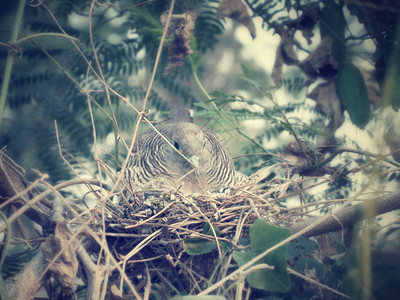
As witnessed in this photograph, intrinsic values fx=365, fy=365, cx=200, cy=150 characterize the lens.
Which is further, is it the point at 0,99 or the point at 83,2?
the point at 83,2

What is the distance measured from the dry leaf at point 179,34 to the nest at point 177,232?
0.94 meters

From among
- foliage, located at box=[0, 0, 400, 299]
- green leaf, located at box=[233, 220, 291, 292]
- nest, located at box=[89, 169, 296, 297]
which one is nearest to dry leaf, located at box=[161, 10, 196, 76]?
foliage, located at box=[0, 0, 400, 299]

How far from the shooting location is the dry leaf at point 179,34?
236 centimetres

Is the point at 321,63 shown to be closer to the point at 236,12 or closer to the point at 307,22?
the point at 307,22

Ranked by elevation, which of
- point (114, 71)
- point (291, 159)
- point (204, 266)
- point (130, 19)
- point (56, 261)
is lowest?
point (204, 266)

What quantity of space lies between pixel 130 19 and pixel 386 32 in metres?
2.23

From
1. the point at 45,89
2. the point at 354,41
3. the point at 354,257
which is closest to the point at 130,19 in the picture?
the point at 45,89

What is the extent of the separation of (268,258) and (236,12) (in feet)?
6.16

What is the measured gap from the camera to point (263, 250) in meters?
1.83

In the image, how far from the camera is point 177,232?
7.16 feet

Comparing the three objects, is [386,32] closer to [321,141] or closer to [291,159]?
[321,141]

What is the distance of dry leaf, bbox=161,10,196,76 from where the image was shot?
2363 mm

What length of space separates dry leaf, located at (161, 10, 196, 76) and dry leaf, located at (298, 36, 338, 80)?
968mm

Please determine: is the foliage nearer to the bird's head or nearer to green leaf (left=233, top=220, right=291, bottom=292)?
green leaf (left=233, top=220, right=291, bottom=292)
